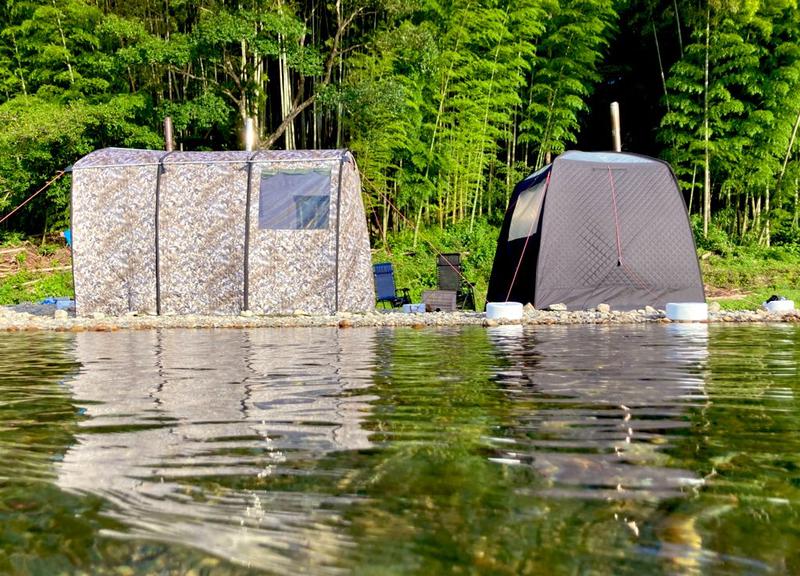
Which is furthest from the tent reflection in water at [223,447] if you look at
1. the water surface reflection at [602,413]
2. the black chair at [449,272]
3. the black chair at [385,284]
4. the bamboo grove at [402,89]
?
the bamboo grove at [402,89]

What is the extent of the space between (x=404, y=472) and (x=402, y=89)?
41.5 ft

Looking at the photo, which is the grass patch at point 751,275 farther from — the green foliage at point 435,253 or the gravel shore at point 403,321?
the green foliage at point 435,253

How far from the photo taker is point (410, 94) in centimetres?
1499

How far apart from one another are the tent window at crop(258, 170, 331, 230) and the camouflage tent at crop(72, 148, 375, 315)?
1 cm

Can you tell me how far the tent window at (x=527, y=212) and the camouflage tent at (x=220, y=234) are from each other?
2174mm

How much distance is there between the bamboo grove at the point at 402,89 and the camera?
45.9 ft

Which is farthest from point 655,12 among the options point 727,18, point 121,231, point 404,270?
point 121,231

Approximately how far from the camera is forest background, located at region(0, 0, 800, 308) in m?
14.0

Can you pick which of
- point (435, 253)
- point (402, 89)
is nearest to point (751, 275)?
point (435, 253)

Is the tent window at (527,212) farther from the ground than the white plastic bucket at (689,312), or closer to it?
farther from the ground

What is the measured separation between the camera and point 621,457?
5.59 ft

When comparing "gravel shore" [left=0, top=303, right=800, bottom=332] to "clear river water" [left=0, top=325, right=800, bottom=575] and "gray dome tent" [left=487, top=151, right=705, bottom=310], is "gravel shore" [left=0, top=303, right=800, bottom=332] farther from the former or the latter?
"clear river water" [left=0, top=325, right=800, bottom=575]

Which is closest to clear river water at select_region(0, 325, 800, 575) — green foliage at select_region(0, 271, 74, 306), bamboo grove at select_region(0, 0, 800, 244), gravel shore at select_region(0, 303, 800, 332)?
gravel shore at select_region(0, 303, 800, 332)

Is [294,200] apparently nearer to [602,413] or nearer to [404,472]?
[602,413]
